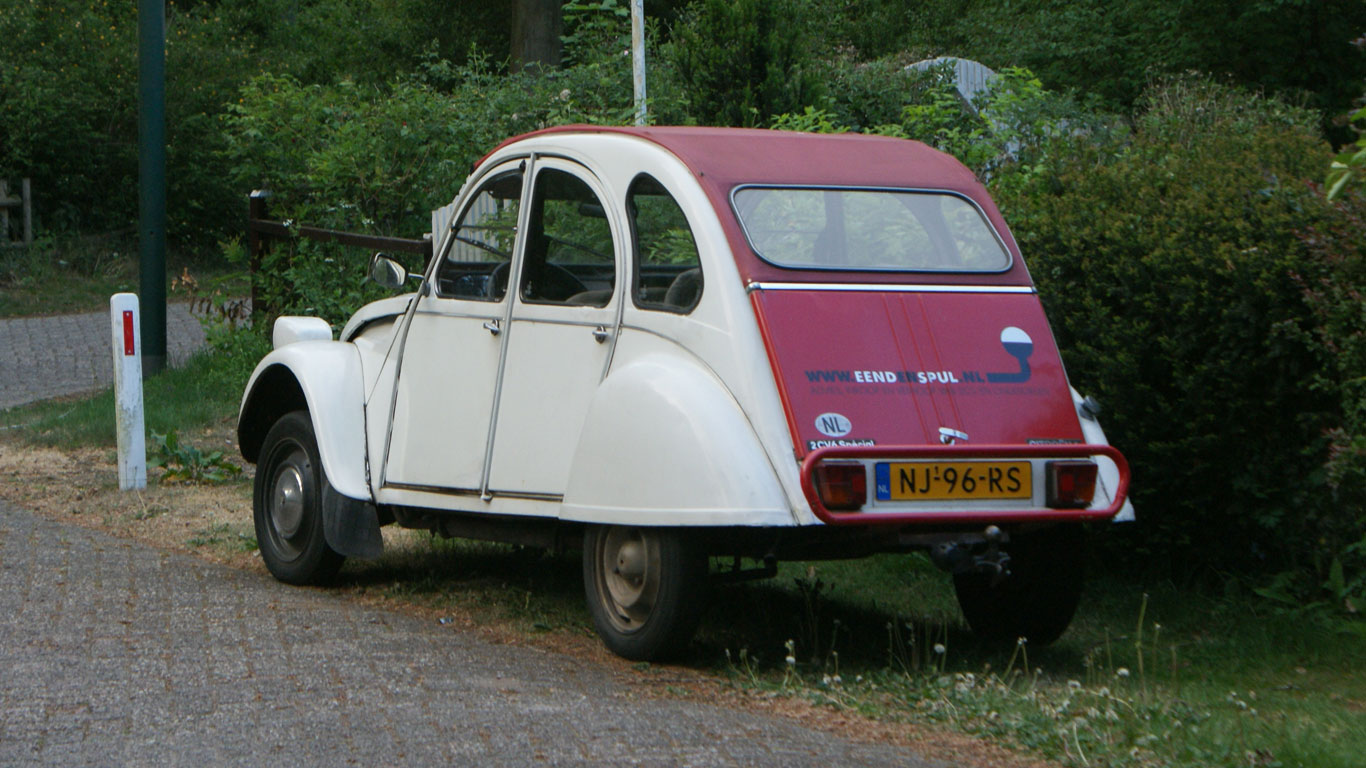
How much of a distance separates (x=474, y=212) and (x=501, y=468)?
117 centimetres

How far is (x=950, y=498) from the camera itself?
16.0 feet

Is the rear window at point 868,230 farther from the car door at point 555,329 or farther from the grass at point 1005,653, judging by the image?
the grass at point 1005,653

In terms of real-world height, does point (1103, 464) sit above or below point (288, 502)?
above

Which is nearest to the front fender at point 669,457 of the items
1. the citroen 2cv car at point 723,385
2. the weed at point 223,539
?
the citroen 2cv car at point 723,385

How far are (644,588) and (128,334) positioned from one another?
488cm

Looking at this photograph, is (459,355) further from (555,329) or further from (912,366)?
(912,366)

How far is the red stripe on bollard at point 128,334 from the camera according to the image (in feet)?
29.1

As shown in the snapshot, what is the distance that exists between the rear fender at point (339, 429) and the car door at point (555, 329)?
85cm

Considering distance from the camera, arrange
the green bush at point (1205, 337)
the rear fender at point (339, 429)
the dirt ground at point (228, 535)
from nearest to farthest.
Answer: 1. the dirt ground at point (228, 535)
2. the green bush at point (1205, 337)
3. the rear fender at point (339, 429)

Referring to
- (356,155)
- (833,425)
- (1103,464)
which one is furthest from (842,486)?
(356,155)

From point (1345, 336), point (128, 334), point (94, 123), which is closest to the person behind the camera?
point (1345, 336)

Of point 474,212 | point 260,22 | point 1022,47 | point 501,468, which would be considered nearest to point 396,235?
point 474,212

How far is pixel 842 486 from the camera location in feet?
15.6

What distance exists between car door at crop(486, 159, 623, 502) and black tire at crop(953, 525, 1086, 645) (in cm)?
153
